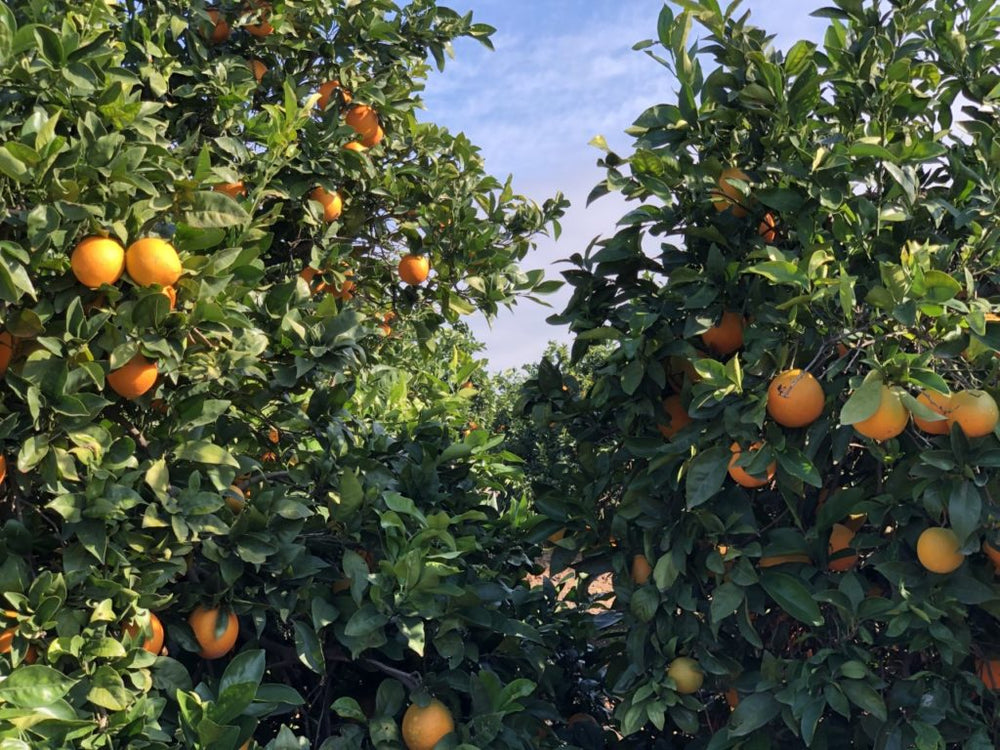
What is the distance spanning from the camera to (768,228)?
2006 millimetres

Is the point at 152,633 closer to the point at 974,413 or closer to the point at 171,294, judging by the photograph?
the point at 171,294

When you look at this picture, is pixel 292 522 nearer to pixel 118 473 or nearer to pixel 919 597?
pixel 118 473

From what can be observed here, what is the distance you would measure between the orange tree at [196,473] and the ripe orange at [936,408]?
3.20 feet

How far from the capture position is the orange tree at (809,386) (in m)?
1.64

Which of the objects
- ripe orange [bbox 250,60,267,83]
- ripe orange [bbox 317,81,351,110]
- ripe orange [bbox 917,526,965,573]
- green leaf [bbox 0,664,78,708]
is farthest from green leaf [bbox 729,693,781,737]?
ripe orange [bbox 250,60,267,83]

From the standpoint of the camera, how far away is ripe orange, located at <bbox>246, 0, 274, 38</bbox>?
2.71 meters

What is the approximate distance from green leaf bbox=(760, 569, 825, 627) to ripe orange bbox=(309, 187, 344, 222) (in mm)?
1645

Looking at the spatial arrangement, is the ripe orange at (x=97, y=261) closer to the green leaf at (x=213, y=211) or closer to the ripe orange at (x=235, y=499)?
the green leaf at (x=213, y=211)

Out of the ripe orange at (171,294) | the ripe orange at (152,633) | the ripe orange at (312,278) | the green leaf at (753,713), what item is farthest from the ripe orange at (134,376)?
the green leaf at (753,713)

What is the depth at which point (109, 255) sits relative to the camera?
163 cm

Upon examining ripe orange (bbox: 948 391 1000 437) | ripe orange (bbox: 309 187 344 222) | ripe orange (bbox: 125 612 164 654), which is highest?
ripe orange (bbox: 309 187 344 222)

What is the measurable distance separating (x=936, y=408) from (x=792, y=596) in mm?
469

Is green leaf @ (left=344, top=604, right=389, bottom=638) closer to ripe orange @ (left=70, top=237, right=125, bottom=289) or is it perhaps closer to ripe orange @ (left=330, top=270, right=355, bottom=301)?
ripe orange @ (left=70, top=237, right=125, bottom=289)

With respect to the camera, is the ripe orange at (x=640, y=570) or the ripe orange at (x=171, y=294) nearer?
the ripe orange at (x=171, y=294)
